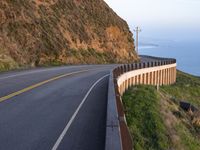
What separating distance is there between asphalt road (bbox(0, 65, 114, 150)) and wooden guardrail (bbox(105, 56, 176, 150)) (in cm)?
50

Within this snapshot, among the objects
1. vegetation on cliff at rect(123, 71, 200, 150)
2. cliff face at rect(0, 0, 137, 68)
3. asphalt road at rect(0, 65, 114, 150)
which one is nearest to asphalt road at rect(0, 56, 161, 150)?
asphalt road at rect(0, 65, 114, 150)

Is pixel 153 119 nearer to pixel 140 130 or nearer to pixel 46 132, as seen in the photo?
pixel 140 130

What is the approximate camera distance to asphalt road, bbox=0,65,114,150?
9584 mm

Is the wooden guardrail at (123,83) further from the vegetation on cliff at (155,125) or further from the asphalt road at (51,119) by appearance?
the vegetation on cliff at (155,125)

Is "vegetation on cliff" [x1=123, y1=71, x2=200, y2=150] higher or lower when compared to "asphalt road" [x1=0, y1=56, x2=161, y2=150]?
lower

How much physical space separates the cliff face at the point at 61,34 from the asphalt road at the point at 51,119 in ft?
52.9

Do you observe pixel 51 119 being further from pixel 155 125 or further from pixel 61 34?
pixel 61 34

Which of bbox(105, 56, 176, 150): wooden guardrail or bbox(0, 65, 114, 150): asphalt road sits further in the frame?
bbox(0, 65, 114, 150): asphalt road

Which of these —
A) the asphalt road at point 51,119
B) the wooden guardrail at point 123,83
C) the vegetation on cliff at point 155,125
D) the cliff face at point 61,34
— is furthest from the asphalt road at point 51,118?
the cliff face at point 61,34

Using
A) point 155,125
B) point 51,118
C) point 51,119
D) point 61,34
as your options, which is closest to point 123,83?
point 155,125

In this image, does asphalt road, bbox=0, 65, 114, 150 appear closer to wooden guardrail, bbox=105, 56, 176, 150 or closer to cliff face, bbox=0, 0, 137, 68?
wooden guardrail, bbox=105, 56, 176, 150

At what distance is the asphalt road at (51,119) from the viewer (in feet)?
31.4

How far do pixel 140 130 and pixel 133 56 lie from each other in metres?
50.6

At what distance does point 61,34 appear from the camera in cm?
5178
